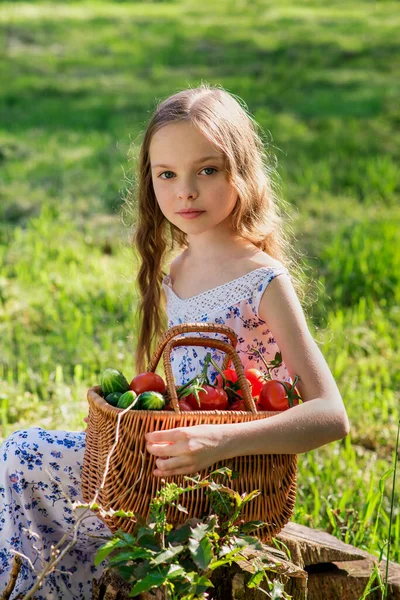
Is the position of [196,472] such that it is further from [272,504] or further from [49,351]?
[49,351]

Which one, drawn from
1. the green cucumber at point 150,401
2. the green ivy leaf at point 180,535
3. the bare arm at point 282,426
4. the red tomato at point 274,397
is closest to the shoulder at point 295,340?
the bare arm at point 282,426

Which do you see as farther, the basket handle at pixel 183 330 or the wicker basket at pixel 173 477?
the basket handle at pixel 183 330

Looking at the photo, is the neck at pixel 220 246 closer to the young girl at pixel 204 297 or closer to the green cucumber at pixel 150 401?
the young girl at pixel 204 297

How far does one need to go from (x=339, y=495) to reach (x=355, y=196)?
4395 millimetres

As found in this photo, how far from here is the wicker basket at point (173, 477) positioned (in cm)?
202

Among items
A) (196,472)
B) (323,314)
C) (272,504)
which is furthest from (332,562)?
(323,314)

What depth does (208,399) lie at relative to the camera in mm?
2096

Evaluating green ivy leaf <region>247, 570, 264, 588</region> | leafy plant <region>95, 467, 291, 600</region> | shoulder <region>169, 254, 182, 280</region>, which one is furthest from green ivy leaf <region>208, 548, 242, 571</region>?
shoulder <region>169, 254, 182, 280</region>

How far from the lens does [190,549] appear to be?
183cm

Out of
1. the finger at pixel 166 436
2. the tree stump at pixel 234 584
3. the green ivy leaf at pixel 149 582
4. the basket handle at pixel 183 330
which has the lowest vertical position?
the tree stump at pixel 234 584

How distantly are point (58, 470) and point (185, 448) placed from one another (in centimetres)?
70

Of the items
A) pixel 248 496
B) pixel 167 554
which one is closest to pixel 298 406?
pixel 248 496

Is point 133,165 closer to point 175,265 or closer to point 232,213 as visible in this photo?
point 175,265

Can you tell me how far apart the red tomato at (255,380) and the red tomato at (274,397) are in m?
0.11
